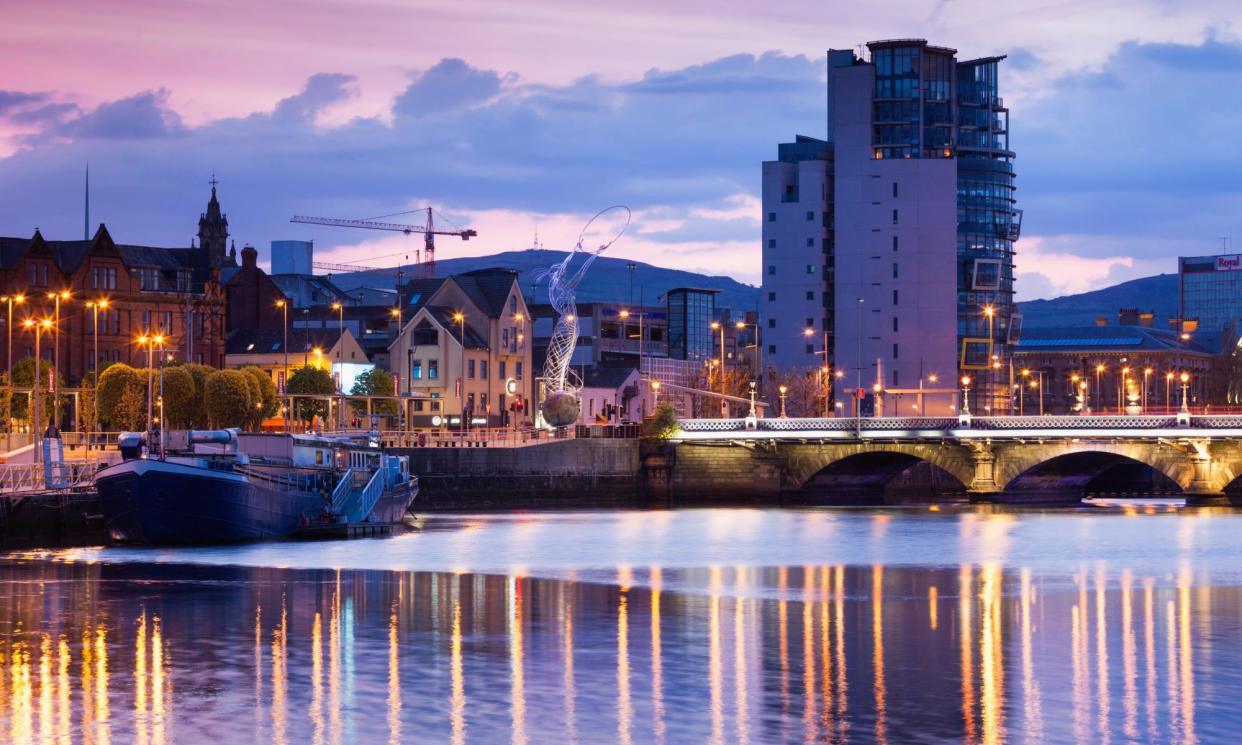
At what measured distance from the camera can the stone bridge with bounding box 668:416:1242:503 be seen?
128m

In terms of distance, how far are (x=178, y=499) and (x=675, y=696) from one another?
44.5m

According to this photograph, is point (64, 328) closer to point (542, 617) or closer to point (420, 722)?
point (542, 617)

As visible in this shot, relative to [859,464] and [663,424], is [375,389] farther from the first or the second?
[859,464]

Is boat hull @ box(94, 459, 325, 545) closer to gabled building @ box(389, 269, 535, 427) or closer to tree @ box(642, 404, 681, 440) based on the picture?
tree @ box(642, 404, 681, 440)

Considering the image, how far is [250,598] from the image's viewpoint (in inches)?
2352

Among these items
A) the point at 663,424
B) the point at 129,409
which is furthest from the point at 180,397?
the point at 663,424

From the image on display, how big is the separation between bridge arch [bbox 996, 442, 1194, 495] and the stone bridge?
7cm

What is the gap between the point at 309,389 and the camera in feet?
494

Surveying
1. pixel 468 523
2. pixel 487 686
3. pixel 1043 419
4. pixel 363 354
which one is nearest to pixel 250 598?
pixel 487 686

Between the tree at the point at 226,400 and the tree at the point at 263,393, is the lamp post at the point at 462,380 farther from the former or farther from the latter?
the tree at the point at 226,400

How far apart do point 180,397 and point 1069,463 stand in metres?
66.3

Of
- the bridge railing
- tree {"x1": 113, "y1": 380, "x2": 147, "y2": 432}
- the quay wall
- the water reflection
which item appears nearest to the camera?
the water reflection

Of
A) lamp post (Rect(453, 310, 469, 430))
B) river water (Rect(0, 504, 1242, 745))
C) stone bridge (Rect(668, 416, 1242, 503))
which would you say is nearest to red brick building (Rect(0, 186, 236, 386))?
lamp post (Rect(453, 310, 469, 430))

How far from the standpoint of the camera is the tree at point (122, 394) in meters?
124
